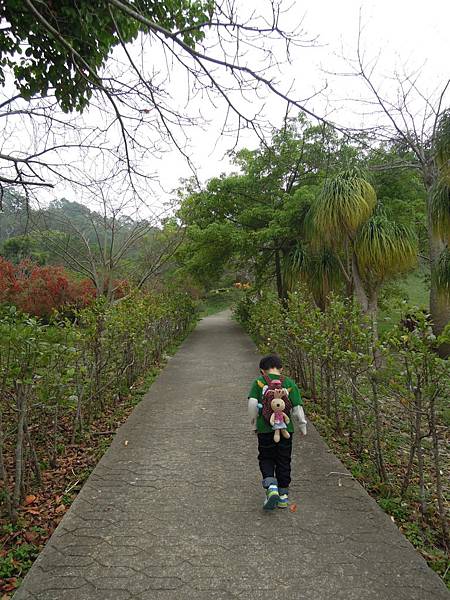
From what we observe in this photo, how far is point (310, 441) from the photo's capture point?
408cm

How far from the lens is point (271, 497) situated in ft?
8.82

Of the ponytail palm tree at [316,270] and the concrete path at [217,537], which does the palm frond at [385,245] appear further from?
the concrete path at [217,537]

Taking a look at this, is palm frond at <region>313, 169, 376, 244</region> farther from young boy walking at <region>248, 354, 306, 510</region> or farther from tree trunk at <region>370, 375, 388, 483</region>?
young boy walking at <region>248, 354, 306, 510</region>

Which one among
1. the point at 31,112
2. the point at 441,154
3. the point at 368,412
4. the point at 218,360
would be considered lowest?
the point at 218,360

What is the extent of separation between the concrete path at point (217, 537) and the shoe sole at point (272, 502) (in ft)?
0.17

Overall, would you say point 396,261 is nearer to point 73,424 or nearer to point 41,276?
point 73,424

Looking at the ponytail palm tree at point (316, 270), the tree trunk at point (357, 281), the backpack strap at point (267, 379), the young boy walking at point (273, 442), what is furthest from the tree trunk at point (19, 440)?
the ponytail palm tree at point (316, 270)

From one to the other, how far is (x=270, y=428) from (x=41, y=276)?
1140cm

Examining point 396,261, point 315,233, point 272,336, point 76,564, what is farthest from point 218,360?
point 76,564

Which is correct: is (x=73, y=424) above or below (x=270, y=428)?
below

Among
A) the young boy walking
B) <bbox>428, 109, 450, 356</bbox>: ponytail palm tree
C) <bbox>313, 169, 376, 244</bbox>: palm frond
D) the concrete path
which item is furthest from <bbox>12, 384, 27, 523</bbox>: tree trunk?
<bbox>313, 169, 376, 244</bbox>: palm frond

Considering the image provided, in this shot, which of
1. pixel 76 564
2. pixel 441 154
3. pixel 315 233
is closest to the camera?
pixel 76 564

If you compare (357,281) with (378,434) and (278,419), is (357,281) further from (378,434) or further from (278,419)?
(278,419)

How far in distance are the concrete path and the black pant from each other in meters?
0.22
